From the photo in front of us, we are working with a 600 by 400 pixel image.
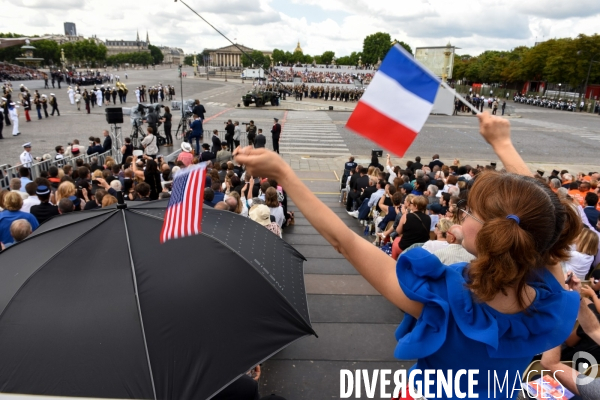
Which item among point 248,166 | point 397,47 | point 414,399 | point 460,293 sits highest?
point 397,47

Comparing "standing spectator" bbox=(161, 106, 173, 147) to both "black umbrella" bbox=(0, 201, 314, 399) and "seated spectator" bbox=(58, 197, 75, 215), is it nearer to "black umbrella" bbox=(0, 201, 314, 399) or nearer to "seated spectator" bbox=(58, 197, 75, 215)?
"seated spectator" bbox=(58, 197, 75, 215)

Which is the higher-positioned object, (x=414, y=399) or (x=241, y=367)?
(x=414, y=399)

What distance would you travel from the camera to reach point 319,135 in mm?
25016

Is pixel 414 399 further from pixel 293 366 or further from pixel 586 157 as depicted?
pixel 586 157

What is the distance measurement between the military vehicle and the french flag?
38.4 meters

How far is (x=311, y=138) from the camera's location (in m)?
23.9

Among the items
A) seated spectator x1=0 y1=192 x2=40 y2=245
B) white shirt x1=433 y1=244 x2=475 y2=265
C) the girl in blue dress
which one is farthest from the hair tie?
seated spectator x1=0 y1=192 x2=40 y2=245

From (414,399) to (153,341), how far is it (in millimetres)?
1602

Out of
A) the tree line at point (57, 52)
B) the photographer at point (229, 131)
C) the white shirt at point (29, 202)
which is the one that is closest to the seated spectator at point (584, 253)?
the white shirt at point (29, 202)

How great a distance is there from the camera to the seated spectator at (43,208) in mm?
6133

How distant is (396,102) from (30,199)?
6485 mm

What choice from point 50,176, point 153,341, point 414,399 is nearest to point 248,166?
point 414,399

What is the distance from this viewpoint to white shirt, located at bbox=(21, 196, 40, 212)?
640 centimetres

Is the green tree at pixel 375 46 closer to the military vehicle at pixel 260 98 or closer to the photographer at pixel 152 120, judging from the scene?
the military vehicle at pixel 260 98
